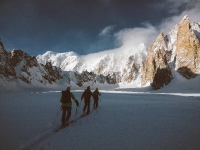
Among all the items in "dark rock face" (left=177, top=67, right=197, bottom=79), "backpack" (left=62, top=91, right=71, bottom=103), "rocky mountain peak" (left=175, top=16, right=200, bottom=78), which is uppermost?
"rocky mountain peak" (left=175, top=16, right=200, bottom=78)

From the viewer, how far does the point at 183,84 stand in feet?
262

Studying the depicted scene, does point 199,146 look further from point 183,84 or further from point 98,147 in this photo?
point 183,84

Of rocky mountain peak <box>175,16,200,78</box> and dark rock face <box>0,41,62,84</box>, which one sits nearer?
rocky mountain peak <box>175,16,200,78</box>

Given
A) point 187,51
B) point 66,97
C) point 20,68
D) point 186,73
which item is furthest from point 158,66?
point 20,68

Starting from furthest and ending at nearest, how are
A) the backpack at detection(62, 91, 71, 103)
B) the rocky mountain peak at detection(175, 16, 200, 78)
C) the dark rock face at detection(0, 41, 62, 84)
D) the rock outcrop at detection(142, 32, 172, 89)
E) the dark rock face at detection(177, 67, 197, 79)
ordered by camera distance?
1. the dark rock face at detection(0, 41, 62, 84)
2. the rock outcrop at detection(142, 32, 172, 89)
3. the rocky mountain peak at detection(175, 16, 200, 78)
4. the dark rock face at detection(177, 67, 197, 79)
5. the backpack at detection(62, 91, 71, 103)

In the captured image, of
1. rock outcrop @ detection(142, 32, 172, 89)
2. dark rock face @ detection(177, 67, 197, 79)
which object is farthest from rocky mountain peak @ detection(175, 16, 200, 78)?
rock outcrop @ detection(142, 32, 172, 89)

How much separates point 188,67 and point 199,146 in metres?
95.2

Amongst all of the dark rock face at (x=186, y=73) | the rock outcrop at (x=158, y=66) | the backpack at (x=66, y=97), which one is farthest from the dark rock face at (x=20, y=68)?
the dark rock face at (x=186, y=73)

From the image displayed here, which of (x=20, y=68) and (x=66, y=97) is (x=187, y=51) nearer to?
(x=66, y=97)

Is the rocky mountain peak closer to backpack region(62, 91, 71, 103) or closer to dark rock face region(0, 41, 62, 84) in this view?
backpack region(62, 91, 71, 103)

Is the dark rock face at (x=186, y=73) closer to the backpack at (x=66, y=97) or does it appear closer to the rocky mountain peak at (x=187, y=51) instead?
the rocky mountain peak at (x=187, y=51)

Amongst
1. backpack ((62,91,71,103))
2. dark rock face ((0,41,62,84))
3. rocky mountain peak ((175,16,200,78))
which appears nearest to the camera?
backpack ((62,91,71,103))

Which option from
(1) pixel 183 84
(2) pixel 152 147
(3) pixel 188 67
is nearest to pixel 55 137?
(2) pixel 152 147

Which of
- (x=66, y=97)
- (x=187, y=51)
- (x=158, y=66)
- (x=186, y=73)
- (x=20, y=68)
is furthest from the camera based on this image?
(x=20, y=68)
